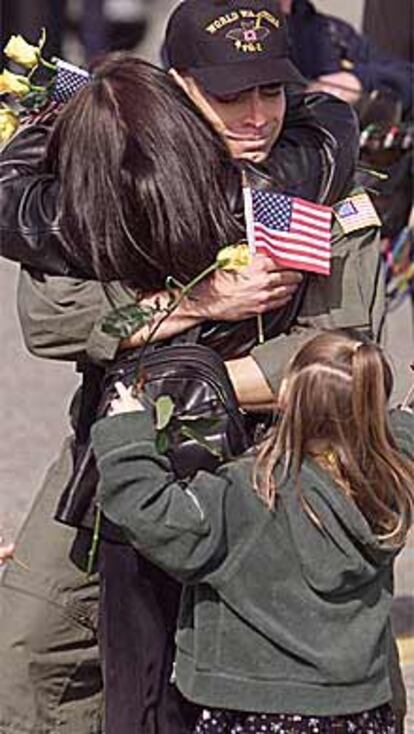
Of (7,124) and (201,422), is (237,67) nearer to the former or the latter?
(7,124)

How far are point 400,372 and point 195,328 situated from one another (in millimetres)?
4925

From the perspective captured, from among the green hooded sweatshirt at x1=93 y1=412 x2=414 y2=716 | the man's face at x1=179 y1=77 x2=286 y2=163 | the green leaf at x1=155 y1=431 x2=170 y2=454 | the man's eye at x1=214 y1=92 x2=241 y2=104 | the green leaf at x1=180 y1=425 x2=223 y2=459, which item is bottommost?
the green hooded sweatshirt at x1=93 y1=412 x2=414 y2=716

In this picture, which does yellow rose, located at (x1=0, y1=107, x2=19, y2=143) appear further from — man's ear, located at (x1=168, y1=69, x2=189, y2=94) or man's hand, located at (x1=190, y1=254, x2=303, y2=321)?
man's hand, located at (x1=190, y1=254, x2=303, y2=321)

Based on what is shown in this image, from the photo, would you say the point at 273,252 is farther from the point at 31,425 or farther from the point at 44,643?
the point at 31,425

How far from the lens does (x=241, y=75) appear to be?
381cm

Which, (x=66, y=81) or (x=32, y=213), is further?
(x=66, y=81)

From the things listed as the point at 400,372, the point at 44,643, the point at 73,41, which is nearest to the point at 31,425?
the point at 400,372

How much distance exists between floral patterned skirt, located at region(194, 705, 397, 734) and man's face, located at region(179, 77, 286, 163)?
1007mm

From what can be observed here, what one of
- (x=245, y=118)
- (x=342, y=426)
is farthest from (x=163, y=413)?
(x=245, y=118)

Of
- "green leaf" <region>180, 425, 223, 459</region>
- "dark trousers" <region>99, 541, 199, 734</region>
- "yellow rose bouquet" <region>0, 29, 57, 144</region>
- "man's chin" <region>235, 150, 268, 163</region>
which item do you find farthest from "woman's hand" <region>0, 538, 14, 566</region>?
"man's chin" <region>235, 150, 268, 163</region>

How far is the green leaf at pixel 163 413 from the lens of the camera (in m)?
3.50

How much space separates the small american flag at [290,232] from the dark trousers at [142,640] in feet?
1.96

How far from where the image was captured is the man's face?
3.81 meters

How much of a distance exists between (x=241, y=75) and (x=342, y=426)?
2.31 feet
